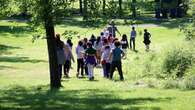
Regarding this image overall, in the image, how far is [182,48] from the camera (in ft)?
86.7

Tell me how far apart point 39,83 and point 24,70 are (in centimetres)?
630

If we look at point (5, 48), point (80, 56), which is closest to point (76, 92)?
point (80, 56)

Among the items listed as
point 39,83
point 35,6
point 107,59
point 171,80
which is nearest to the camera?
point 35,6

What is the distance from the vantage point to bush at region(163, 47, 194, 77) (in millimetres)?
25062

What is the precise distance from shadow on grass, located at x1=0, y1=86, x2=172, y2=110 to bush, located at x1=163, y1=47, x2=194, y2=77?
16.6 ft

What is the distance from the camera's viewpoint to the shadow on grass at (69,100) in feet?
53.3

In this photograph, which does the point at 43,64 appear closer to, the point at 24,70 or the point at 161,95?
the point at 24,70

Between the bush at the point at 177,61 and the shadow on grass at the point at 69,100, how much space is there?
506 cm

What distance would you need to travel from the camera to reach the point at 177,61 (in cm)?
2586

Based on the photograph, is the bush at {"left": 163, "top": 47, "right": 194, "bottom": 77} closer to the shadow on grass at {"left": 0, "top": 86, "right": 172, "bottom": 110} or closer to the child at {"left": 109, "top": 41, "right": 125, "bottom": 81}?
the child at {"left": 109, "top": 41, "right": 125, "bottom": 81}

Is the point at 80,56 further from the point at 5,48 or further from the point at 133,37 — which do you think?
the point at 5,48

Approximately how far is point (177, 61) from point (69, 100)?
30.0ft

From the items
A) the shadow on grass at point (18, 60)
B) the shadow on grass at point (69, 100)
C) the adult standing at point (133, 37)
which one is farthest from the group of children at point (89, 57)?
the adult standing at point (133, 37)

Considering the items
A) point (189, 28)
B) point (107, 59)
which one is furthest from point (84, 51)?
point (189, 28)
